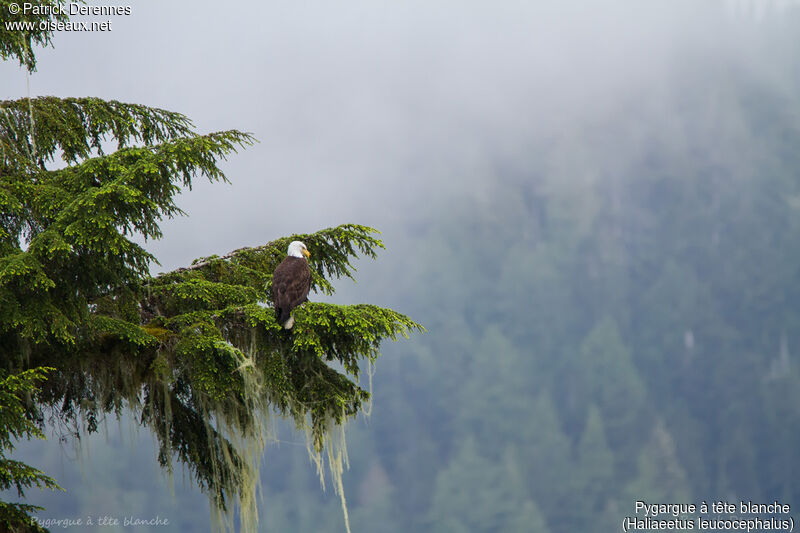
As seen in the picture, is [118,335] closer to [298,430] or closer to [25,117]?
[298,430]

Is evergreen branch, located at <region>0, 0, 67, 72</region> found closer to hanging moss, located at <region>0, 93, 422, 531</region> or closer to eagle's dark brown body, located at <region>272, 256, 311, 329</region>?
hanging moss, located at <region>0, 93, 422, 531</region>

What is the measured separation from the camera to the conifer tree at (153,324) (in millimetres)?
5762

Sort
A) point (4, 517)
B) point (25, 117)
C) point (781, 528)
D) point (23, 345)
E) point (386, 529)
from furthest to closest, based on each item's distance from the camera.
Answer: point (386, 529)
point (781, 528)
point (25, 117)
point (23, 345)
point (4, 517)

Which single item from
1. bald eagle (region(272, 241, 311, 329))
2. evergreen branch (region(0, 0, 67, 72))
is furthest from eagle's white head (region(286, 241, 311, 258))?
evergreen branch (region(0, 0, 67, 72))

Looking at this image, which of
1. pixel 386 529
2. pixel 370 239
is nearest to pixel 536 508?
pixel 386 529

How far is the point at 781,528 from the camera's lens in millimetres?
153250

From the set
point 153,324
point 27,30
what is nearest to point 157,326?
point 153,324

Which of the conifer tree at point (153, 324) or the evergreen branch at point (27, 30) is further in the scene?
the evergreen branch at point (27, 30)

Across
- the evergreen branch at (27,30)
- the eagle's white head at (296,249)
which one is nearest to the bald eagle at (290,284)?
the eagle's white head at (296,249)

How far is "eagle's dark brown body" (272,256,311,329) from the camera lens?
642cm

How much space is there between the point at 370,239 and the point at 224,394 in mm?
2038

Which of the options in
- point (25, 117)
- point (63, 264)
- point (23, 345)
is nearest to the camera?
point (63, 264)

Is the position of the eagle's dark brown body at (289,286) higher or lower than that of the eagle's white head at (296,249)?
lower

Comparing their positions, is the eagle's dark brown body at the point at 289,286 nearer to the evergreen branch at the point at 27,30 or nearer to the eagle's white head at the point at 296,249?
the eagle's white head at the point at 296,249
